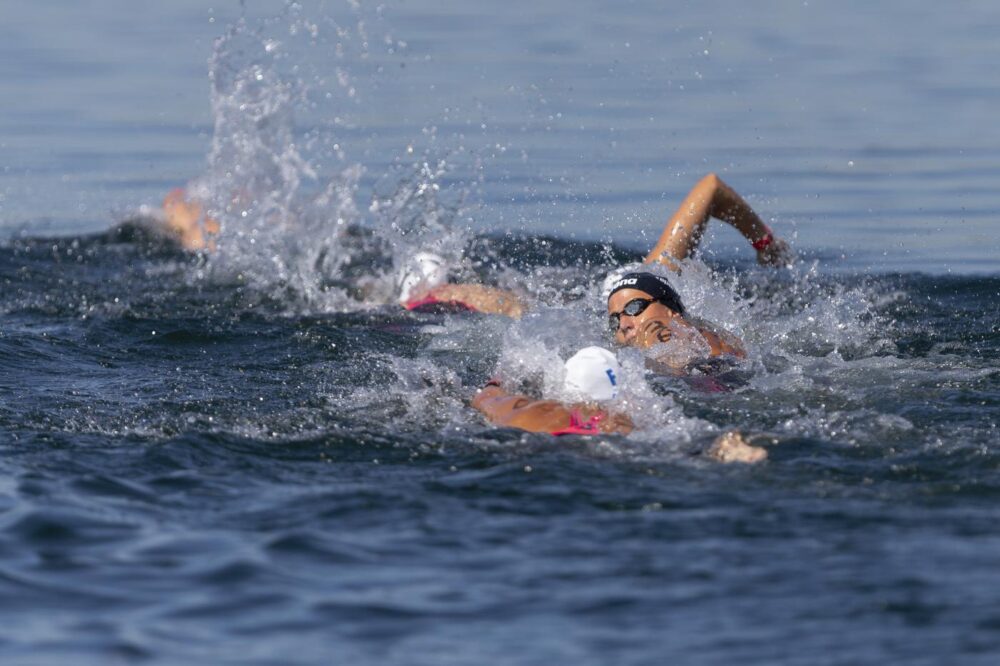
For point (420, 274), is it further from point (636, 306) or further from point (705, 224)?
point (636, 306)

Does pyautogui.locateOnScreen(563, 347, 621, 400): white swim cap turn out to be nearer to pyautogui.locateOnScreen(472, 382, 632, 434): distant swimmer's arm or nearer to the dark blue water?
pyautogui.locateOnScreen(472, 382, 632, 434): distant swimmer's arm

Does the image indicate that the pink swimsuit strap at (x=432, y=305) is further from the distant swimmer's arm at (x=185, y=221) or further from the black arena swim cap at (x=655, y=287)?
the distant swimmer's arm at (x=185, y=221)

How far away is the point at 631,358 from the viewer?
7.88 m

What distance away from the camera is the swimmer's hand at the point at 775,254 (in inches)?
403

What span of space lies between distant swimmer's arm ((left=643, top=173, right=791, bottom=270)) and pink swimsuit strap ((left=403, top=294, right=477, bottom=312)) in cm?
132

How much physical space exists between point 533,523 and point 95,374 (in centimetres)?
407

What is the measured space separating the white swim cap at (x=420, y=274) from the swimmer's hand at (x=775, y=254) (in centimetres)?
236

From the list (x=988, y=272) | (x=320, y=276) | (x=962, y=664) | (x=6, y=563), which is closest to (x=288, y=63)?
(x=320, y=276)

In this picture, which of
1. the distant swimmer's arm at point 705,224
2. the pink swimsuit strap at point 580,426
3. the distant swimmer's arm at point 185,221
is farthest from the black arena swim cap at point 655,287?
the distant swimmer's arm at point 185,221

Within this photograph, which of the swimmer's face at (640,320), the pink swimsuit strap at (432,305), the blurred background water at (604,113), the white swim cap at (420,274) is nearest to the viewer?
the swimmer's face at (640,320)

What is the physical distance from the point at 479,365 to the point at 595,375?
211cm

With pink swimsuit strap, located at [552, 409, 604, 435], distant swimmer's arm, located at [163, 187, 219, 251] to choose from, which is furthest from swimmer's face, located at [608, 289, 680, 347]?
distant swimmer's arm, located at [163, 187, 219, 251]

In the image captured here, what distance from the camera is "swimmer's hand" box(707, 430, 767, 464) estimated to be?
255 inches

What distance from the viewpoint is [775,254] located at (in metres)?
10.2
